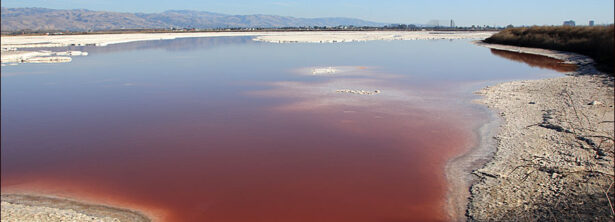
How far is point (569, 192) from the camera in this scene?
5953 millimetres

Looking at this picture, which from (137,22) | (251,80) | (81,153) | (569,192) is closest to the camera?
(569,192)

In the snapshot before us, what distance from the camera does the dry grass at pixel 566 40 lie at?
21.5 metres

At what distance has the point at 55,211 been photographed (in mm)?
5707

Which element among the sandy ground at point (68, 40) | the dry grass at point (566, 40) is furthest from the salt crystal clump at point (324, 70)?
the sandy ground at point (68, 40)

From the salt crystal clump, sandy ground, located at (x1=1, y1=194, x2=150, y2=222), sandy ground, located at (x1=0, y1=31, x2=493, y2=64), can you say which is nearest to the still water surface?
sandy ground, located at (x1=1, y1=194, x2=150, y2=222)

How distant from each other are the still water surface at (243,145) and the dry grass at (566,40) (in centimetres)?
884

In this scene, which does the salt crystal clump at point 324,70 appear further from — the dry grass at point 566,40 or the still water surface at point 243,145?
the dry grass at point 566,40

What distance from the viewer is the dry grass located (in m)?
21.5

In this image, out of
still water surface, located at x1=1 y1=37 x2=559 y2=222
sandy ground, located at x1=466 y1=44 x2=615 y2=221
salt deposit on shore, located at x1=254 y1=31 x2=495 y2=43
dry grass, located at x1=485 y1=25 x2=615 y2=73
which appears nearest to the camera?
sandy ground, located at x1=466 y1=44 x2=615 y2=221

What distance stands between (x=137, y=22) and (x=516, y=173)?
205161 millimetres

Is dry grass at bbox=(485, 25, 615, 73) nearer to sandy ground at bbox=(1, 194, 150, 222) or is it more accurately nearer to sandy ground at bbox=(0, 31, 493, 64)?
sandy ground at bbox=(1, 194, 150, 222)

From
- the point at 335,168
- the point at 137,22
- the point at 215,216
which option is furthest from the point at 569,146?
the point at 137,22

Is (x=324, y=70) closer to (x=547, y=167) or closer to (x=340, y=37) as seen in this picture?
(x=547, y=167)

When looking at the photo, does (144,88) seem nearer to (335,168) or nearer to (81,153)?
(81,153)
